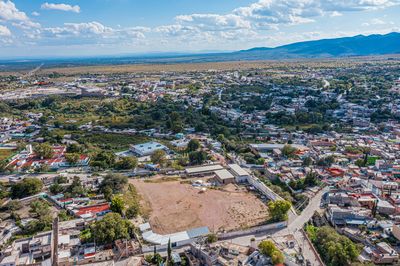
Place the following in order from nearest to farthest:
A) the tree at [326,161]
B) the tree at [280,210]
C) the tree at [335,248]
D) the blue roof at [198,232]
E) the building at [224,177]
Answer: the tree at [335,248], the blue roof at [198,232], the tree at [280,210], the building at [224,177], the tree at [326,161]

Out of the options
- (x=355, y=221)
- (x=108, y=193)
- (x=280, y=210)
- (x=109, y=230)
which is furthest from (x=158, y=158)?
(x=355, y=221)

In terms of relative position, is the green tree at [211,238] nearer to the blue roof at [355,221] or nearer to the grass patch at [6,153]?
the blue roof at [355,221]

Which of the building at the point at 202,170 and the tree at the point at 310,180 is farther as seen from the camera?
the building at the point at 202,170

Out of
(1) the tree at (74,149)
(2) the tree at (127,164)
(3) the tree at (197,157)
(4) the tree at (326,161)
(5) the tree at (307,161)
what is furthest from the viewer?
(1) the tree at (74,149)

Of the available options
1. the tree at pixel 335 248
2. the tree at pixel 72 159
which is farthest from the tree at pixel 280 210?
the tree at pixel 72 159

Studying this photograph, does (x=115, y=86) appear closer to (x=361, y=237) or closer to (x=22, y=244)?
(x=22, y=244)

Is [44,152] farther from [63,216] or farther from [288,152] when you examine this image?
[288,152]
